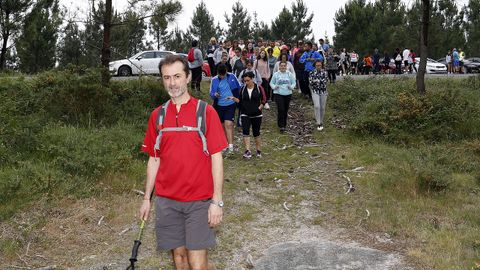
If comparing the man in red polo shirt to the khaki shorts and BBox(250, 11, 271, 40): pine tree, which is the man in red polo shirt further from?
BBox(250, 11, 271, 40): pine tree

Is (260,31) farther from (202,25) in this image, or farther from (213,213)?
(213,213)

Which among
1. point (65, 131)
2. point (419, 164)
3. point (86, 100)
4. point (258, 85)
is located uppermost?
point (258, 85)

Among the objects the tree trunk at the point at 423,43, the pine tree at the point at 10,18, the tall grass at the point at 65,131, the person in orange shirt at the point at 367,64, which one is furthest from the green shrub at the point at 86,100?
the person in orange shirt at the point at 367,64

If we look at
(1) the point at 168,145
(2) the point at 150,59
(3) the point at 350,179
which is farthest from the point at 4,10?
(1) the point at 168,145

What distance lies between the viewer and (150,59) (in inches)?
873

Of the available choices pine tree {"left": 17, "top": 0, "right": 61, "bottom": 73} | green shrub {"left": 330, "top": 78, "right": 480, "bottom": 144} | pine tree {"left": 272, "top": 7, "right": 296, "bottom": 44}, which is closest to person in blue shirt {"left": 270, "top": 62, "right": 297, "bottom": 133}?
green shrub {"left": 330, "top": 78, "right": 480, "bottom": 144}

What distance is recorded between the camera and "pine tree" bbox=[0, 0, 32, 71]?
24.2 meters

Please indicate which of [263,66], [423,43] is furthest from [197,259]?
[423,43]

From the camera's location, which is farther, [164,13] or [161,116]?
[164,13]

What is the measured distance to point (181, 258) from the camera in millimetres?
3686

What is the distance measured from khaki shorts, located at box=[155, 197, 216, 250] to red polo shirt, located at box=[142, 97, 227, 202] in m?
0.06

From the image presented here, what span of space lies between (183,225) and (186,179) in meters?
0.37

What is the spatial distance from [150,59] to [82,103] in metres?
12.0

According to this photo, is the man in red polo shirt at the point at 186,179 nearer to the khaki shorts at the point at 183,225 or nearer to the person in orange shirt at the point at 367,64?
the khaki shorts at the point at 183,225
